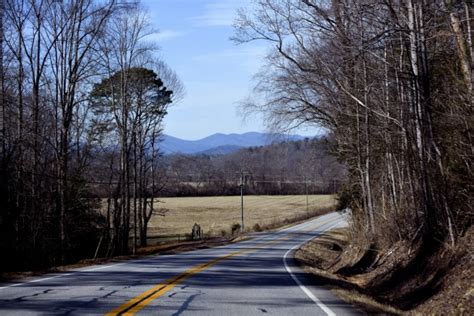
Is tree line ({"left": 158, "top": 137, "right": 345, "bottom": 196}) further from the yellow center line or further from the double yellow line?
the double yellow line

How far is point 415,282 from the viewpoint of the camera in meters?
16.1

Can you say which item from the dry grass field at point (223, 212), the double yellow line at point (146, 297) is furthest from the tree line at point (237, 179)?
the double yellow line at point (146, 297)

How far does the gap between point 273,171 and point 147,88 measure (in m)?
84.8

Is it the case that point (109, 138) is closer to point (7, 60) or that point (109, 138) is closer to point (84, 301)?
point (7, 60)

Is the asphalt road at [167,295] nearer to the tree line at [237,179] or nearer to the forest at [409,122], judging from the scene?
the forest at [409,122]

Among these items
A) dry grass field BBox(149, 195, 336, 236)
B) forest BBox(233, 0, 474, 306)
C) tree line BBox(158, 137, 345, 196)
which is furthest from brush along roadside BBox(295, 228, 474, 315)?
tree line BBox(158, 137, 345, 196)

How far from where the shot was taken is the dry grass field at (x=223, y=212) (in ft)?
244

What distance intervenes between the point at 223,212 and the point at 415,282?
254 feet

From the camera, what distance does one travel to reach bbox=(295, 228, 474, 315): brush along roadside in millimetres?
11773

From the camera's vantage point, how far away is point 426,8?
50.9ft

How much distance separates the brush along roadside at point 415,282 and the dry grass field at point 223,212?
44.9m

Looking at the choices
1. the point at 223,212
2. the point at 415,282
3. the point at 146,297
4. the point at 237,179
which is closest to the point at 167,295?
the point at 146,297

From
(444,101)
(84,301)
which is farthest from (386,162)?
(84,301)

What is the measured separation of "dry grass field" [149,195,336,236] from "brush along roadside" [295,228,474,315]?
44.9 metres
